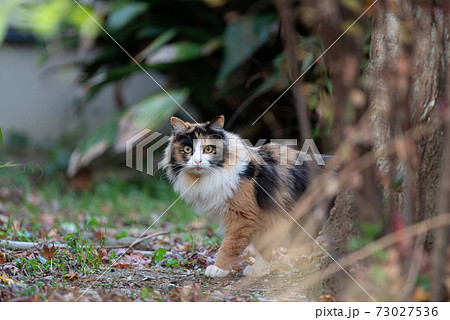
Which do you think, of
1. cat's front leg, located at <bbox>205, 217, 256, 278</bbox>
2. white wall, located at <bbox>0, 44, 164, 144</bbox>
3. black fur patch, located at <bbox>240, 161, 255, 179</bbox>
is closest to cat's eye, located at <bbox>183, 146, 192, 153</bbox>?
black fur patch, located at <bbox>240, 161, 255, 179</bbox>

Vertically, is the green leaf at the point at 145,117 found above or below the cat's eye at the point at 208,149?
above

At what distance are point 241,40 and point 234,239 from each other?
308 centimetres

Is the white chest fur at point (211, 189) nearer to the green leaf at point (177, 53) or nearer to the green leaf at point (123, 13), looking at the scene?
the green leaf at point (177, 53)

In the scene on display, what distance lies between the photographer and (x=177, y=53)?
6.16m

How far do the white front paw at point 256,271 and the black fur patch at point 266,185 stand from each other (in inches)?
14.7

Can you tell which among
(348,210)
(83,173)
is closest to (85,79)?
(83,173)

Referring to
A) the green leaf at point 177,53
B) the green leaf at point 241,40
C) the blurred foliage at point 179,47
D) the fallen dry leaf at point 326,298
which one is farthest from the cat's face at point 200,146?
the green leaf at point 177,53

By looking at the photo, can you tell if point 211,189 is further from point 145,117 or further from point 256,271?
point 145,117

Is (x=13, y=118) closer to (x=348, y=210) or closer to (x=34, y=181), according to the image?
(x=34, y=181)

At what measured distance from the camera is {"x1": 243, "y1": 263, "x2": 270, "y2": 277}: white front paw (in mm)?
3395

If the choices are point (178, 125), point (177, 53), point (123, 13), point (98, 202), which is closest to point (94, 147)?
point (98, 202)

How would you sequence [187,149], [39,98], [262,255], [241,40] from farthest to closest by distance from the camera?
[39,98] < [241,40] < [187,149] < [262,255]

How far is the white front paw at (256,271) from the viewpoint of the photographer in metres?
3.40
